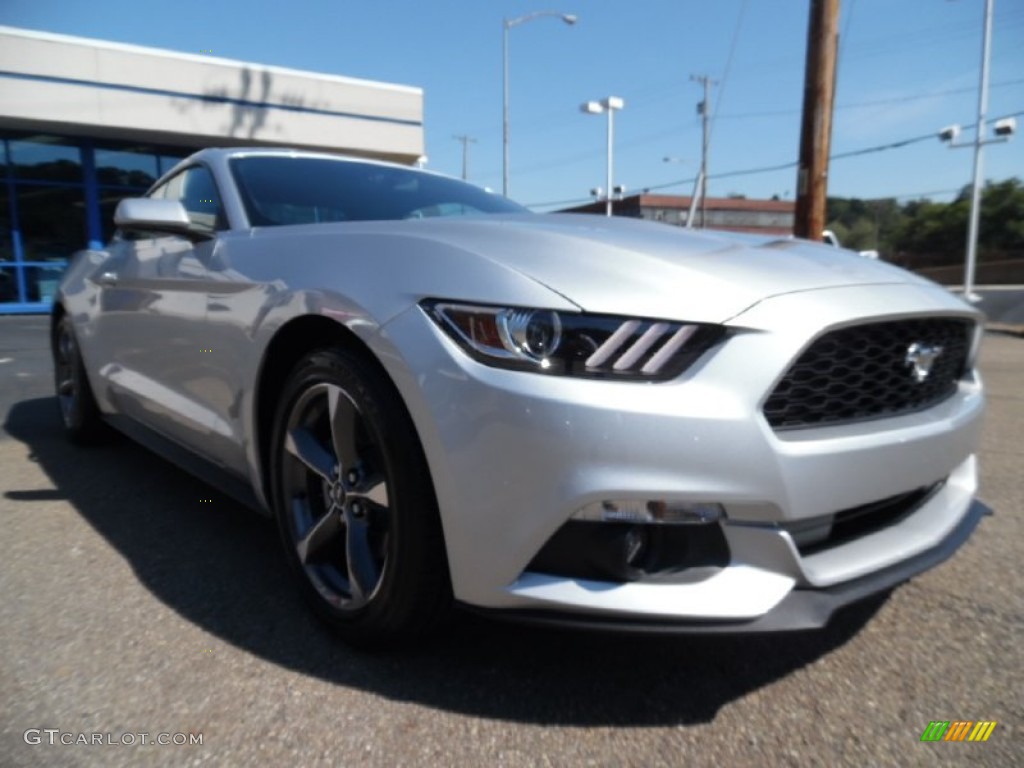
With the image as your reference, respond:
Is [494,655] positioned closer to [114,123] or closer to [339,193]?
[339,193]

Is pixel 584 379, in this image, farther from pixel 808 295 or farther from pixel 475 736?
pixel 475 736

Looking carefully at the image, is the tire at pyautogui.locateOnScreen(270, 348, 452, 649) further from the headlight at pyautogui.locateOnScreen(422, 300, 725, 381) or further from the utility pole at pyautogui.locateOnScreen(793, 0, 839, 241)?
the utility pole at pyautogui.locateOnScreen(793, 0, 839, 241)

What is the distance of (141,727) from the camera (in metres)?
1.67

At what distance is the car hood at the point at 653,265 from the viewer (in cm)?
161

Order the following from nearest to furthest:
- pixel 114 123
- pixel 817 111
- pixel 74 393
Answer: pixel 74 393
pixel 817 111
pixel 114 123

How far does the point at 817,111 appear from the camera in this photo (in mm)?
6746

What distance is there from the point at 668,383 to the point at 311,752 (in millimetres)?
1076

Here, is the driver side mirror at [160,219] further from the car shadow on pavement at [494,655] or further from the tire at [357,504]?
the car shadow on pavement at [494,655]

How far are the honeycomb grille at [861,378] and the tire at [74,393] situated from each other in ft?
12.1

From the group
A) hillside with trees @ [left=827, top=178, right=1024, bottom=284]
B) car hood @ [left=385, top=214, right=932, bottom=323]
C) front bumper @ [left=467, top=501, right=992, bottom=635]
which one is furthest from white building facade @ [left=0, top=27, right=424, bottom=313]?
hillside with trees @ [left=827, top=178, right=1024, bottom=284]

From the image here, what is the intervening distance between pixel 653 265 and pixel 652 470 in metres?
0.50

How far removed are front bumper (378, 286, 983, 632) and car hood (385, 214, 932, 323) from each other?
0.10 m

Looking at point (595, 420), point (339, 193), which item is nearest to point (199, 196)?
point (339, 193)

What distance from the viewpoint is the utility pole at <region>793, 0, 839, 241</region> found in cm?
664
